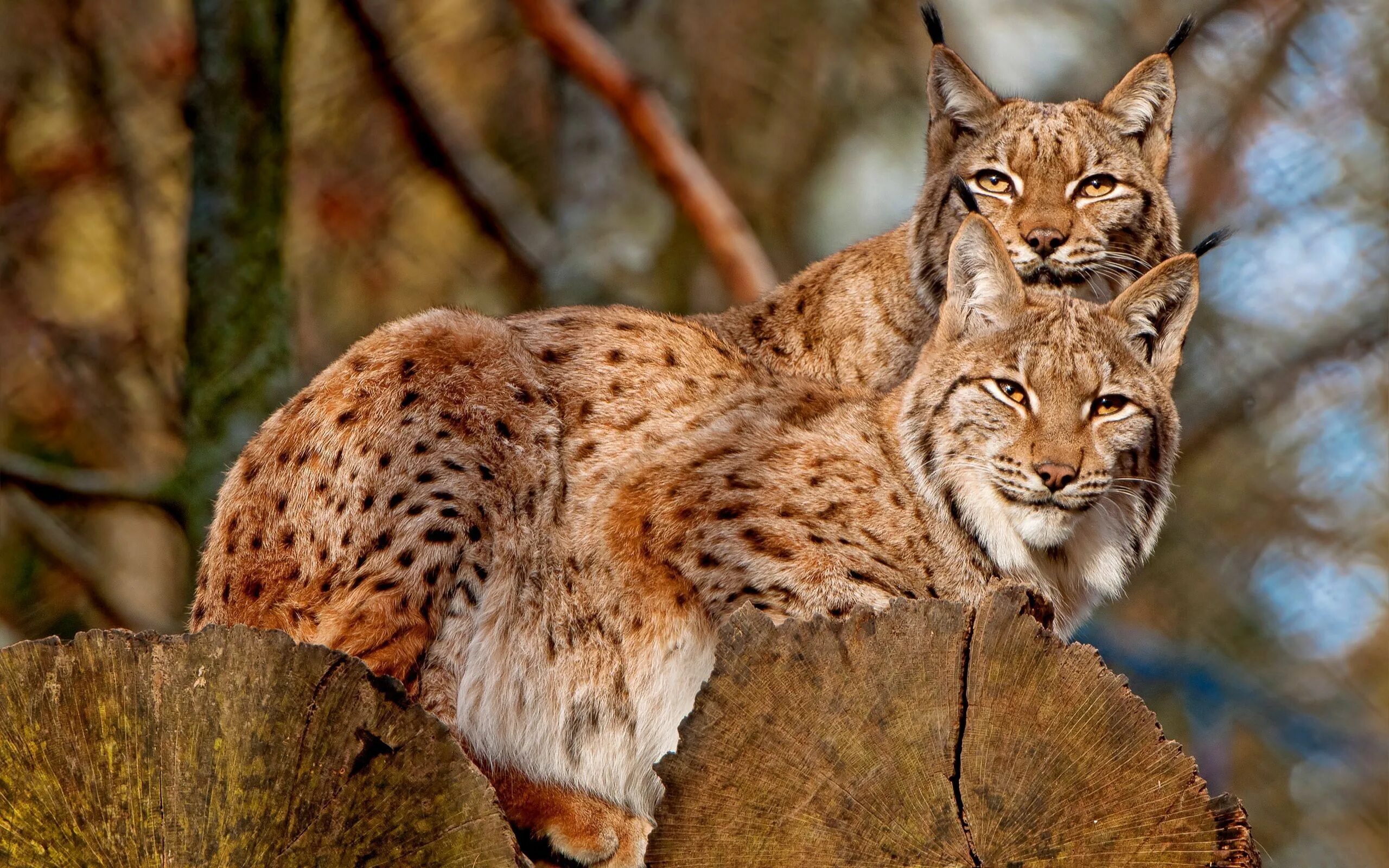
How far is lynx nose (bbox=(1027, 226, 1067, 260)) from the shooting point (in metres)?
5.44

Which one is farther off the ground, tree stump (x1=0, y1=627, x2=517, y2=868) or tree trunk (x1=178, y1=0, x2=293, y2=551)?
tree trunk (x1=178, y1=0, x2=293, y2=551)

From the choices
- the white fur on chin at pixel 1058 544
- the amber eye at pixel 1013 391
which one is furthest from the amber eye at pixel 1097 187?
the white fur on chin at pixel 1058 544

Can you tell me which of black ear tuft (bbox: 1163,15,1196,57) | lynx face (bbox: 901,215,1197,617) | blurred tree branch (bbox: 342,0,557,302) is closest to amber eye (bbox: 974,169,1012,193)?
black ear tuft (bbox: 1163,15,1196,57)

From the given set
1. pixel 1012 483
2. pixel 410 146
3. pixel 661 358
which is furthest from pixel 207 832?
pixel 410 146

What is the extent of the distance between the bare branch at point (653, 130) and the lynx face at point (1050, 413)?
3484mm

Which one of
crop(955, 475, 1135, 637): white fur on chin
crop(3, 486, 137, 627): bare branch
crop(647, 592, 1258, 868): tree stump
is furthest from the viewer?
crop(3, 486, 137, 627): bare branch

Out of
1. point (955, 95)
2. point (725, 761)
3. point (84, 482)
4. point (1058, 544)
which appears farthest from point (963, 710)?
point (84, 482)

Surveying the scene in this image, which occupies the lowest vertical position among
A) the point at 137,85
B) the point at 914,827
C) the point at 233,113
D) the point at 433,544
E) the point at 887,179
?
the point at 914,827

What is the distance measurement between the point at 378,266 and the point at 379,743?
26.6 ft

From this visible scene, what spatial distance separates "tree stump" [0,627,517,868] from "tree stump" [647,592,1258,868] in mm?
367

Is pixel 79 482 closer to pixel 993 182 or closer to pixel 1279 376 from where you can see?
pixel 993 182

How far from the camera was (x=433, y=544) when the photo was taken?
413 centimetres

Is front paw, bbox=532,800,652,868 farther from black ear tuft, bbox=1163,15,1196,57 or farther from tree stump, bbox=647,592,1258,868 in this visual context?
black ear tuft, bbox=1163,15,1196,57

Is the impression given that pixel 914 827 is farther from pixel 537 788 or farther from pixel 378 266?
pixel 378 266
